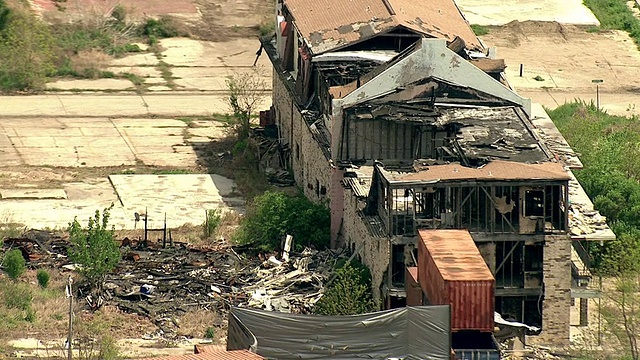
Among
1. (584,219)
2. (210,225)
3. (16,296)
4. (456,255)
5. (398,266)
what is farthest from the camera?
(210,225)

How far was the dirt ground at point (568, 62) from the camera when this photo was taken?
3204 inches

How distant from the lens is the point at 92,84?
82750mm

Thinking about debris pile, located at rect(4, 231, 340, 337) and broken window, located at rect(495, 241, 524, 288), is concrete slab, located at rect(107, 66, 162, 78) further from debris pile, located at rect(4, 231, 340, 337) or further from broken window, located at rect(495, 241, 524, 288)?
broken window, located at rect(495, 241, 524, 288)

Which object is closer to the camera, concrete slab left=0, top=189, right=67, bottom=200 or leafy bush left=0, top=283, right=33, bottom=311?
leafy bush left=0, top=283, right=33, bottom=311

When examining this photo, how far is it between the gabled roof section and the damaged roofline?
4.59 m

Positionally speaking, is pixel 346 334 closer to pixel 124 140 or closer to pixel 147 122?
pixel 124 140

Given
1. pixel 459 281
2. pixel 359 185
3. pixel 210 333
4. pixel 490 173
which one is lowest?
pixel 210 333

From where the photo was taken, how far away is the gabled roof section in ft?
204

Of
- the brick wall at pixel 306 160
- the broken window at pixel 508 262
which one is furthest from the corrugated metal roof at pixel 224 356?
the brick wall at pixel 306 160

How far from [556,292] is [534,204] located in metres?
2.44

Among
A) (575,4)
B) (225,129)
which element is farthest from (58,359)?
(575,4)

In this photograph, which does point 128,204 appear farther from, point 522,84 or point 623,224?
point 522,84

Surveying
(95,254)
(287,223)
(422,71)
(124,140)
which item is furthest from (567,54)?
(95,254)

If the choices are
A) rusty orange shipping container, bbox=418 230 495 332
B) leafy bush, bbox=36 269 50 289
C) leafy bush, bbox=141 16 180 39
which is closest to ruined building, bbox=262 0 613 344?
rusty orange shipping container, bbox=418 230 495 332
